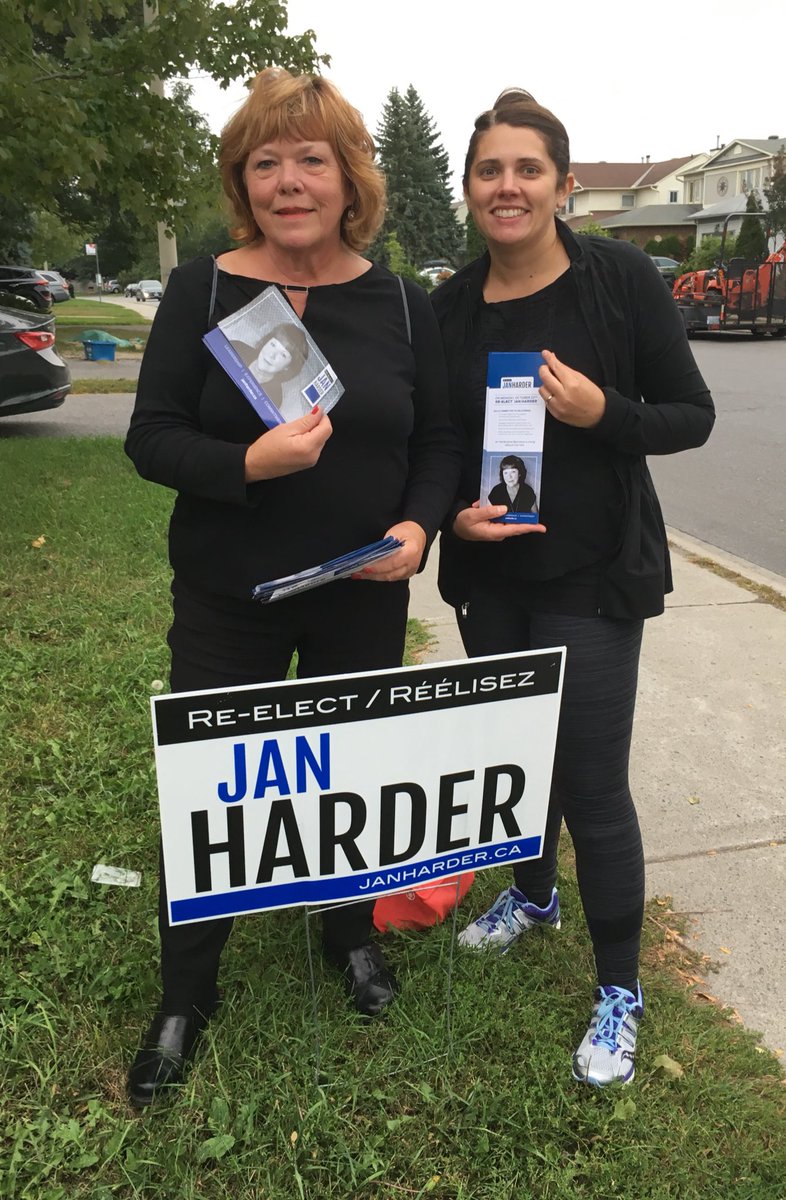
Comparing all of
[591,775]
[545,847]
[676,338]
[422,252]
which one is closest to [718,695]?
[545,847]

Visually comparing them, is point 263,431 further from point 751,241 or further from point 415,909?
point 751,241

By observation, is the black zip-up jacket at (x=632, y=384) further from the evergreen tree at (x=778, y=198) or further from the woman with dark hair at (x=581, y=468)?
the evergreen tree at (x=778, y=198)

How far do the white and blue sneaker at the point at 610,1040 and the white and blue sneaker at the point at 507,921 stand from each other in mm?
325

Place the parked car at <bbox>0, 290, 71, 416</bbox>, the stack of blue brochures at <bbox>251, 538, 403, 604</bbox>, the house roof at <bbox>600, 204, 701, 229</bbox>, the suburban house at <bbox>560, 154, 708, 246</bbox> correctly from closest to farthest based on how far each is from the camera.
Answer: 1. the stack of blue brochures at <bbox>251, 538, 403, 604</bbox>
2. the parked car at <bbox>0, 290, 71, 416</bbox>
3. the house roof at <bbox>600, 204, 701, 229</bbox>
4. the suburban house at <bbox>560, 154, 708, 246</bbox>

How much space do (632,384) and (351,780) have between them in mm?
961

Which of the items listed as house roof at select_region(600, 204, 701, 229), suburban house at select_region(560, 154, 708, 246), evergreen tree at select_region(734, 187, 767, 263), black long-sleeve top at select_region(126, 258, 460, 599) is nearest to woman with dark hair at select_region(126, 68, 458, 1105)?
black long-sleeve top at select_region(126, 258, 460, 599)

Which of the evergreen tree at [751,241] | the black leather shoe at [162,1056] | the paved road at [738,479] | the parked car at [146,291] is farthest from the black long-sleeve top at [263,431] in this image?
the parked car at [146,291]

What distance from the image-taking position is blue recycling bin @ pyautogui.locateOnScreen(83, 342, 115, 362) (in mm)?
16625

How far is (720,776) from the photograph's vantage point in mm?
3268

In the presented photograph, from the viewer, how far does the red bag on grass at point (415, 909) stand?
2.48 metres

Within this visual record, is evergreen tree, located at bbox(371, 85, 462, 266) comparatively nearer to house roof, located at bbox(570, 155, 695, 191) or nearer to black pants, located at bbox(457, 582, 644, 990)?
house roof, located at bbox(570, 155, 695, 191)

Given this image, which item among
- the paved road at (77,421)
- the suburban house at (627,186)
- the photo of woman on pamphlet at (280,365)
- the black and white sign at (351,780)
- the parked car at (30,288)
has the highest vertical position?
the suburban house at (627,186)

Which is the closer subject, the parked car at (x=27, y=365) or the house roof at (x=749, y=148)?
the parked car at (x=27, y=365)

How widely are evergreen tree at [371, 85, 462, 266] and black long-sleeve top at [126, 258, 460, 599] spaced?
181 feet
